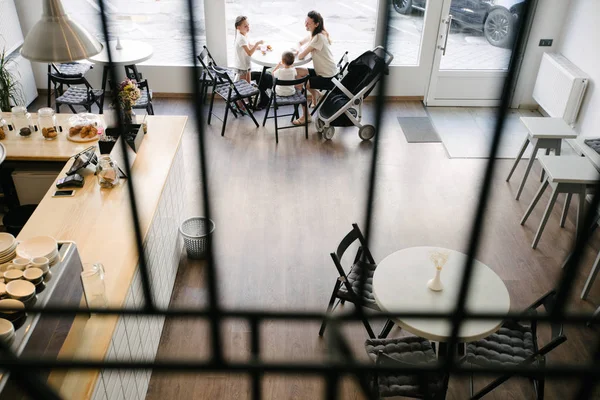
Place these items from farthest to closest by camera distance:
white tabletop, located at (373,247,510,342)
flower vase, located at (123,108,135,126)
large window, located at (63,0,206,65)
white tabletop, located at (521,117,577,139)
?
large window, located at (63,0,206,65), white tabletop, located at (521,117,577,139), flower vase, located at (123,108,135,126), white tabletop, located at (373,247,510,342)

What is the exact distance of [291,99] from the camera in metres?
6.73

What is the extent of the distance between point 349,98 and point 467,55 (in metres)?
2.22

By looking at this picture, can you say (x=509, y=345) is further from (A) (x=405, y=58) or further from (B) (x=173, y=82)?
(B) (x=173, y=82)

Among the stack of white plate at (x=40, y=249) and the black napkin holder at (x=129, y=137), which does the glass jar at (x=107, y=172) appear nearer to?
the black napkin holder at (x=129, y=137)

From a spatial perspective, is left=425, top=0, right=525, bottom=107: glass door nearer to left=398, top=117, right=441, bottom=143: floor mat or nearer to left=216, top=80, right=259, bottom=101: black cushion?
left=398, top=117, right=441, bottom=143: floor mat

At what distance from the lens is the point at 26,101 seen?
295 inches

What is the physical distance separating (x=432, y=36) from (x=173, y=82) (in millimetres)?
3652

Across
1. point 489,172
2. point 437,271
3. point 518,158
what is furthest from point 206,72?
point 489,172

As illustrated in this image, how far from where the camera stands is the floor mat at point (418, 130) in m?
7.02

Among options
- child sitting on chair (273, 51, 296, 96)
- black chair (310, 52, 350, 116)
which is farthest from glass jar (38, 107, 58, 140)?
black chair (310, 52, 350, 116)

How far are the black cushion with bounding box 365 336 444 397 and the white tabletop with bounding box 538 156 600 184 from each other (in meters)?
2.06

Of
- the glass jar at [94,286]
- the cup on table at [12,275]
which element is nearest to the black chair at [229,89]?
the glass jar at [94,286]

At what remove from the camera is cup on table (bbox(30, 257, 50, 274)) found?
2695 mm

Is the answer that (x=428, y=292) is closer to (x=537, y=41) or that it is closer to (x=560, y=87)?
(x=560, y=87)
